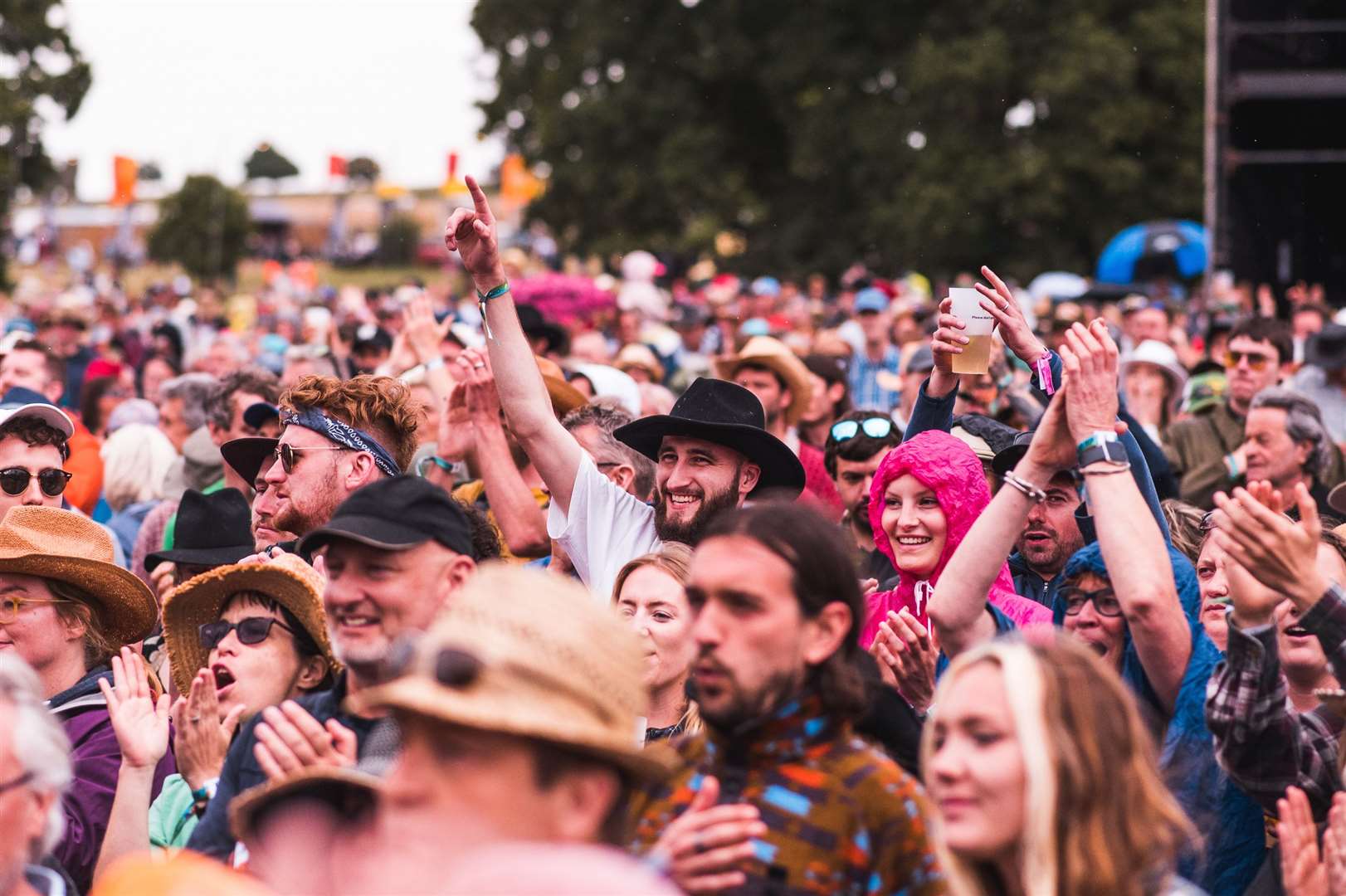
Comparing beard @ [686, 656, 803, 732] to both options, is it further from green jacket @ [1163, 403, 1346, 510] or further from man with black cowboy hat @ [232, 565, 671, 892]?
green jacket @ [1163, 403, 1346, 510]

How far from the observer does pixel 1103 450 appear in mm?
4102

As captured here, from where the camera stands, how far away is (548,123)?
31797 millimetres

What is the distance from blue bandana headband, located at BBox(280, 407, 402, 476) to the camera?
17.7 ft

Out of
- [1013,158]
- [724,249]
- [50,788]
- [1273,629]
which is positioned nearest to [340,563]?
[50,788]

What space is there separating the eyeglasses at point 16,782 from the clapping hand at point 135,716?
119cm

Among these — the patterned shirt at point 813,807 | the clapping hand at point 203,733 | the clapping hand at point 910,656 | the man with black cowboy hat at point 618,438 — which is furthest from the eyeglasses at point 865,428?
the patterned shirt at point 813,807

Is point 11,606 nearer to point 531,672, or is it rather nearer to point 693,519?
point 693,519

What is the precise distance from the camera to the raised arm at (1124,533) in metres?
4.05

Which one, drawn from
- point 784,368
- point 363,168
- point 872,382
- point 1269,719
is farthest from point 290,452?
point 363,168

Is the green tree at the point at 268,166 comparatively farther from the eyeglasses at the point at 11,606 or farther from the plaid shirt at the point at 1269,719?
the plaid shirt at the point at 1269,719

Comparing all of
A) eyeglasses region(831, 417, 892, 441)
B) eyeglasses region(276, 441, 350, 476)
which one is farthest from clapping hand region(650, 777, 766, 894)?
Answer: eyeglasses region(831, 417, 892, 441)

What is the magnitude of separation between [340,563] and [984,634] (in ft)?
5.08

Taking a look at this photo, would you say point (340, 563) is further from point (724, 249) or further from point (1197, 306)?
point (724, 249)

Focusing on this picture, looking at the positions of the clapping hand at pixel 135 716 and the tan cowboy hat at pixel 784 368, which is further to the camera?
the tan cowboy hat at pixel 784 368
